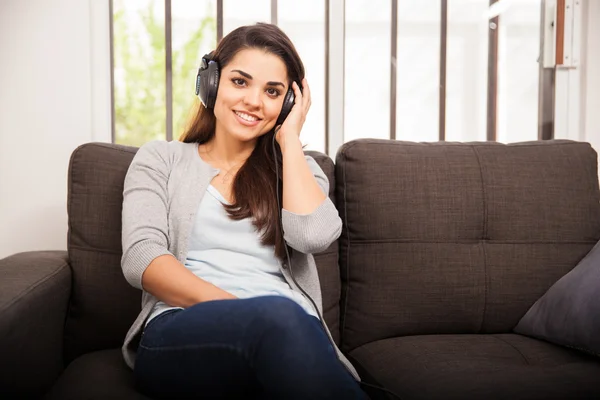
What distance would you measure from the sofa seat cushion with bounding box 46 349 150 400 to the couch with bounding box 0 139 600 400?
0.05ft

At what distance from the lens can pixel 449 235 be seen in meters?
1.66

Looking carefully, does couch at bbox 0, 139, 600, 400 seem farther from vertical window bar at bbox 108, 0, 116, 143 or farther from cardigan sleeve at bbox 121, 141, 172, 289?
vertical window bar at bbox 108, 0, 116, 143

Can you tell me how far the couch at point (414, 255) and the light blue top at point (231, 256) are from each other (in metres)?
0.25

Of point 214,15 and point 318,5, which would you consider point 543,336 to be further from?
point 214,15

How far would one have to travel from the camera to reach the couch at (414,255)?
1457 mm

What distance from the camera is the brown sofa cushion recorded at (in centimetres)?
163

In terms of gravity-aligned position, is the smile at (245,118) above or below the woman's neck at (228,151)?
above

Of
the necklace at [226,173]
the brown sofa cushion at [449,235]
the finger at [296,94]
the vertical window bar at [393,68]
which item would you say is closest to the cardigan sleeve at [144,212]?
the necklace at [226,173]

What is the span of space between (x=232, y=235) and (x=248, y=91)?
341 millimetres

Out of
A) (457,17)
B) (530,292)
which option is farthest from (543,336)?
(457,17)

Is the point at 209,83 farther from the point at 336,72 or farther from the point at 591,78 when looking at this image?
the point at 591,78

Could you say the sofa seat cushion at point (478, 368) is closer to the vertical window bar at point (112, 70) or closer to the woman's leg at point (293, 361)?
the woman's leg at point (293, 361)

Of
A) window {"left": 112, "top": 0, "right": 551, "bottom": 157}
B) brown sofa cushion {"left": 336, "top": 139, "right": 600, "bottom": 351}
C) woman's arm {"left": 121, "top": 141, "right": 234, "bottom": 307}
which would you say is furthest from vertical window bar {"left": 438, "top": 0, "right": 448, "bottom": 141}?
woman's arm {"left": 121, "top": 141, "right": 234, "bottom": 307}

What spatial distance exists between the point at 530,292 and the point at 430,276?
0.91 feet
